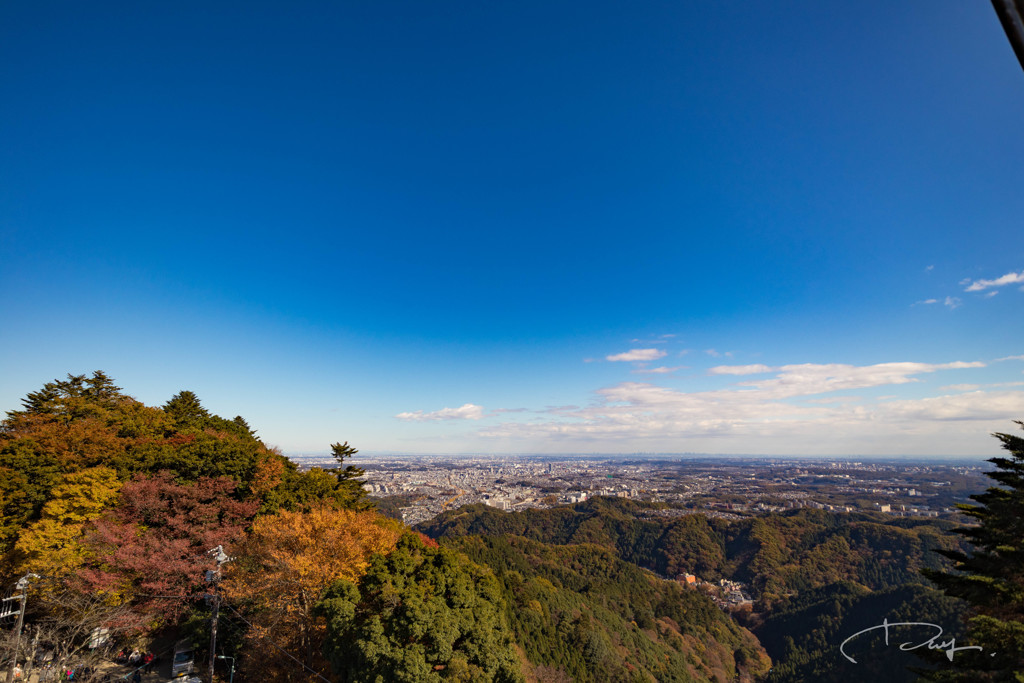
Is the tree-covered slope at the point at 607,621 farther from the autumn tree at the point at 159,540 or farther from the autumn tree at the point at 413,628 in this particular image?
the autumn tree at the point at 159,540

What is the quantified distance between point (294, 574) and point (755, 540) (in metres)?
141

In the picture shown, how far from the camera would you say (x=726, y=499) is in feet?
620

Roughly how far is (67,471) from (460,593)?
2119 centimetres

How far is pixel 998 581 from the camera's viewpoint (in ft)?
34.9

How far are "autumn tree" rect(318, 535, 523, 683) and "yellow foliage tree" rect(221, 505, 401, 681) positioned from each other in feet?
3.65

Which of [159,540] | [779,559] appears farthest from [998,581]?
[779,559]

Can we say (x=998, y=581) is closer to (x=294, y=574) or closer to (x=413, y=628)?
(x=413, y=628)

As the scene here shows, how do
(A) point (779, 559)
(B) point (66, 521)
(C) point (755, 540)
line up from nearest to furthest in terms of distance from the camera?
(B) point (66, 521), (A) point (779, 559), (C) point (755, 540)

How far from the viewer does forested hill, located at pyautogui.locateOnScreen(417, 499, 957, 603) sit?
10550 cm

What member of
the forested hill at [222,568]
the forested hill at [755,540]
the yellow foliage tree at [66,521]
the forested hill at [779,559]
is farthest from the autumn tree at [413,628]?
the forested hill at [755,540]

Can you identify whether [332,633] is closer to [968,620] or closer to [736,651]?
[968,620]

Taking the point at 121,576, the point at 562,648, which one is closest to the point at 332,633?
the point at 121,576

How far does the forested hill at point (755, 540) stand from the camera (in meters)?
106

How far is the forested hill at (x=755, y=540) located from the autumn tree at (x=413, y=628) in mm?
99792
